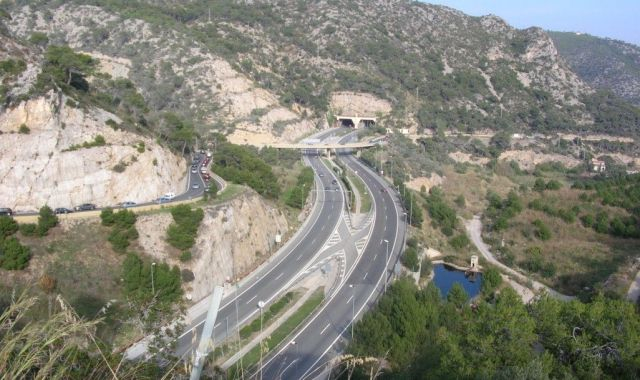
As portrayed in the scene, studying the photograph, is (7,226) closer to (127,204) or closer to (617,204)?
(127,204)

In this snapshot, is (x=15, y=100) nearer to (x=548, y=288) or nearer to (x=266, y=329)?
(x=266, y=329)

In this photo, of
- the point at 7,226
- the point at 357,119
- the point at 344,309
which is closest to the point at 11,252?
the point at 7,226

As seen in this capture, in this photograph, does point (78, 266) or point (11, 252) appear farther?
point (78, 266)

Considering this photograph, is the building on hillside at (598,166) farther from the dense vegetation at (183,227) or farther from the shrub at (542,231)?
the dense vegetation at (183,227)

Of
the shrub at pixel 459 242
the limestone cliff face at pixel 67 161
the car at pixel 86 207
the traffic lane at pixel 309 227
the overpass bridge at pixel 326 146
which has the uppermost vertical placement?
the limestone cliff face at pixel 67 161

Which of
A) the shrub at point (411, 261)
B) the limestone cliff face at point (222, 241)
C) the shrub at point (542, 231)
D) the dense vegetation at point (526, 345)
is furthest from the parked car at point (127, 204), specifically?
the shrub at point (542, 231)
